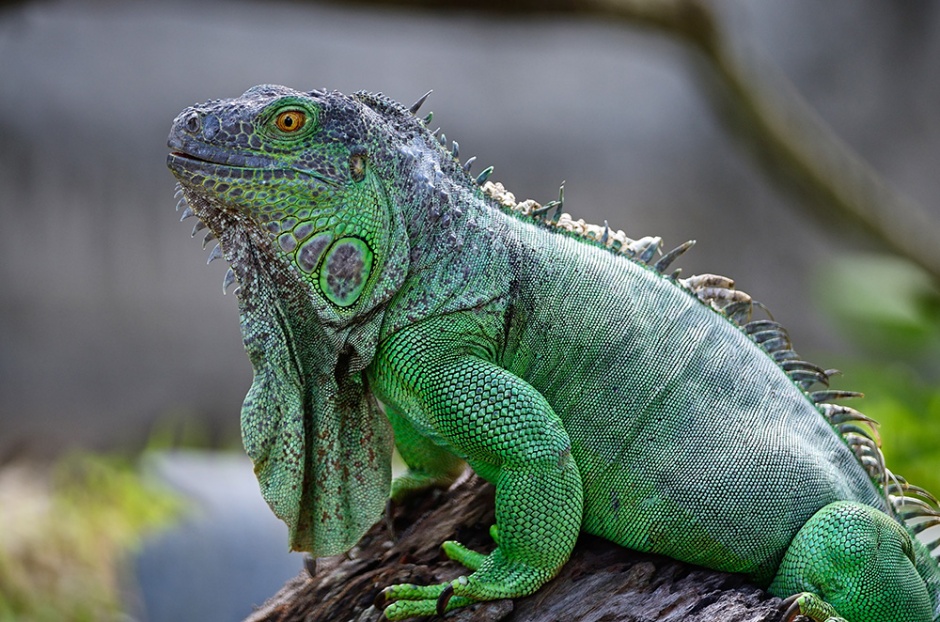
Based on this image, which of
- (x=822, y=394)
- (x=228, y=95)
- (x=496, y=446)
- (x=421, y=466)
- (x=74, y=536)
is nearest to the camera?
(x=496, y=446)

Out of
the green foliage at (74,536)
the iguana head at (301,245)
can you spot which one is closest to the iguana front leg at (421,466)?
the iguana head at (301,245)

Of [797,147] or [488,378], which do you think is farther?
[797,147]

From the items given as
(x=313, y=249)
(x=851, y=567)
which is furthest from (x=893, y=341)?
(x=313, y=249)

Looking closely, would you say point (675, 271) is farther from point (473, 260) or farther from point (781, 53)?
point (781, 53)

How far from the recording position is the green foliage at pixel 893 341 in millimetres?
7352

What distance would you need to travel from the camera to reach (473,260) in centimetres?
364

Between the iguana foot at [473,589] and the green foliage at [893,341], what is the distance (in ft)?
16.1

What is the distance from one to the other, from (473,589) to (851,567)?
1.53 metres

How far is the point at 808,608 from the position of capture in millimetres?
3445

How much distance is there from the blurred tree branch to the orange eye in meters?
6.42

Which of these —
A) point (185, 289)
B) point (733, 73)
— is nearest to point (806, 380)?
point (733, 73)

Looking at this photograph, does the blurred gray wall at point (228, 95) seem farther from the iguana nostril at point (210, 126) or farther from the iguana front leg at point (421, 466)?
the iguana nostril at point (210, 126)

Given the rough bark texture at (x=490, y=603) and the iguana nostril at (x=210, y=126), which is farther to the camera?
the rough bark texture at (x=490, y=603)

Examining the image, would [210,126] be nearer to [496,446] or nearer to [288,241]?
[288,241]
